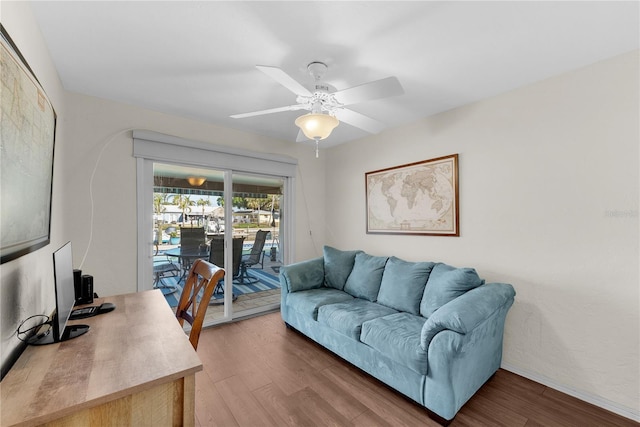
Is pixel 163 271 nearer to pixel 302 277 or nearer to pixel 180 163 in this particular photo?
pixel 180 163

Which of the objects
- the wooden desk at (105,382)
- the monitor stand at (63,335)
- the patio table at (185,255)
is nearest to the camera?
the wooden desk at (105,382)

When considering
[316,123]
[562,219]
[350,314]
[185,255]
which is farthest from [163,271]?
[562,219]

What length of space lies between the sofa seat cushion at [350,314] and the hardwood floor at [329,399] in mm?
351

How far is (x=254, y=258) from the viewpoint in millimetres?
3768

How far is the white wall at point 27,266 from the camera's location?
3.46ft

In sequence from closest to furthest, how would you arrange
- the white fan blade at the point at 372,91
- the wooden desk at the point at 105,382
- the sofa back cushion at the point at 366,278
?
the wooden desk at the point at 105,382 → the white fan blade at the point at 372,91 → the sofa back cushion at the point at 366,278

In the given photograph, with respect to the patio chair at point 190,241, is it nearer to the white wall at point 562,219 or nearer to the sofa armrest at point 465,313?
the sofa armrest at point 465,313

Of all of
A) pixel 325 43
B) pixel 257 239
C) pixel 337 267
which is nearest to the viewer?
pixel 325 43

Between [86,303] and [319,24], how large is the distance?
2255 mm

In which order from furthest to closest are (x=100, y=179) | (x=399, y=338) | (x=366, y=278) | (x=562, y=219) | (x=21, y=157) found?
(x=366, y=278), (x=100, y=179), (x=562, y=219), (x=399, y=338), (x=21, y=157)

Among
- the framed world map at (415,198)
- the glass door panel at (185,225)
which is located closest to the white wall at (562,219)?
the framed world map at (415,198)

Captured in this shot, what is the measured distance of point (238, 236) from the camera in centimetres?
350

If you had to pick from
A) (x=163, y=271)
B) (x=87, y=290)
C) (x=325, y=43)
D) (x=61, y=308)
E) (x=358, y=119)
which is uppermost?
(x=325, y=43)

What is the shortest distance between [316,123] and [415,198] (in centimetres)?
167
